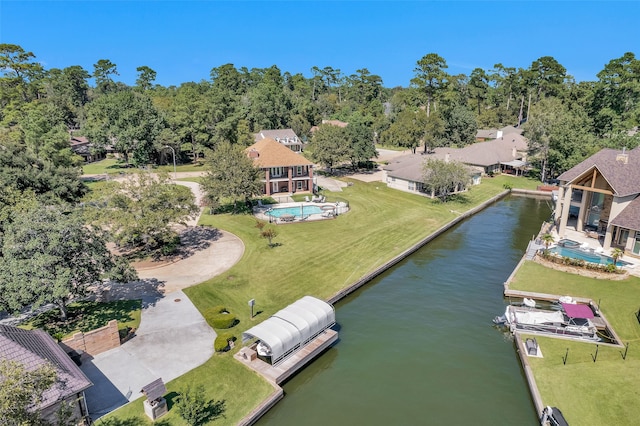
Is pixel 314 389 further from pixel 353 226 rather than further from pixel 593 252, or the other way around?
pixel 593 252

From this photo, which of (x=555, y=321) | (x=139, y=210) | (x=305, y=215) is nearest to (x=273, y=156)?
(x=305, y=215)

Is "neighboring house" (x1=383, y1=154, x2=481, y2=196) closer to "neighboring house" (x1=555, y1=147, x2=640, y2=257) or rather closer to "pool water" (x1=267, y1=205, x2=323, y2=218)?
"pool water" (x1=267, y1=205, x2=323, y2=218)

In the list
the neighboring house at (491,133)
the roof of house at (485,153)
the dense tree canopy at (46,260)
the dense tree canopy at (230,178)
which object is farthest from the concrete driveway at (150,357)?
the neighboring house at (491,133)

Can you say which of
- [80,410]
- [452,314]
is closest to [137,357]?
[80,410]

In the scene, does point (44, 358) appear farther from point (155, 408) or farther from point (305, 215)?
point (305, 215)

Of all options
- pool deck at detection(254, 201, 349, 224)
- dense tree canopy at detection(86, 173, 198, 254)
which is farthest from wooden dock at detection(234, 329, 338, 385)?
pool deck at detection(254, 201, 349, 224)

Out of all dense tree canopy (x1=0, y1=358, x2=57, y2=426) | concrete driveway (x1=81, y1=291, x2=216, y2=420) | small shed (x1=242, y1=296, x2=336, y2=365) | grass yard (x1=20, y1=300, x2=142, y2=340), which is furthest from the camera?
grass yard (x1=20, y1=300, x2=142, y2=340)
